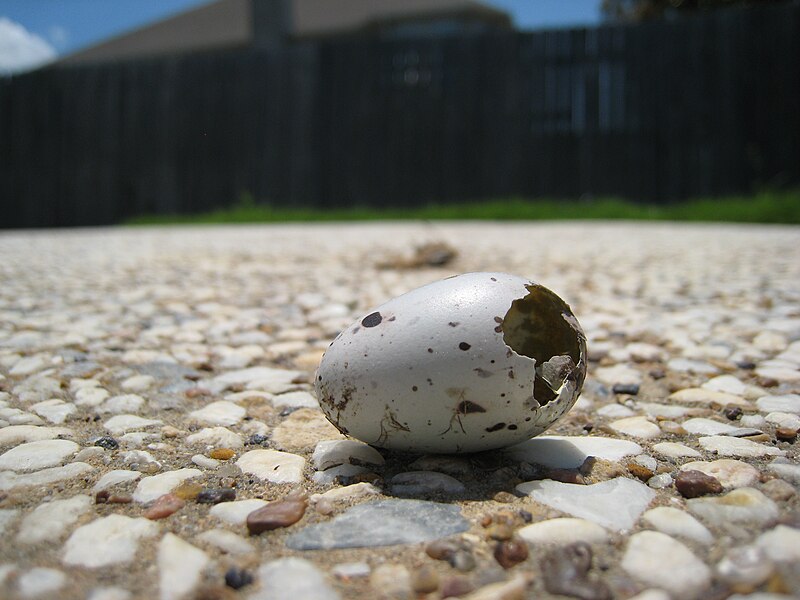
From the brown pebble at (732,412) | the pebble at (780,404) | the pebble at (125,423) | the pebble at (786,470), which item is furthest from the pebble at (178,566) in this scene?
the pebble at (780,404)

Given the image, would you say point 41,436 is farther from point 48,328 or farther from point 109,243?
point 109,243

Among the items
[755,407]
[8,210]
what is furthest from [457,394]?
[8,210]

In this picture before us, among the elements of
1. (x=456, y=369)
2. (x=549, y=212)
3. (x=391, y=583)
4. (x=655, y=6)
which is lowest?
(x=391, y=583)

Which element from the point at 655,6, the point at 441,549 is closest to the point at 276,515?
the point at 441,549

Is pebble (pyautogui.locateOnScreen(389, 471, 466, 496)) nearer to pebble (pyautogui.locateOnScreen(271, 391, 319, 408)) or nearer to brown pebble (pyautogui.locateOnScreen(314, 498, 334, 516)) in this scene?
brown pebble (pyautogui.locateOnScreen(314, 498, 334, 516))

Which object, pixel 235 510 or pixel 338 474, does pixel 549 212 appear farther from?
pixel 235 510

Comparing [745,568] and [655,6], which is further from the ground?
[655,6]
